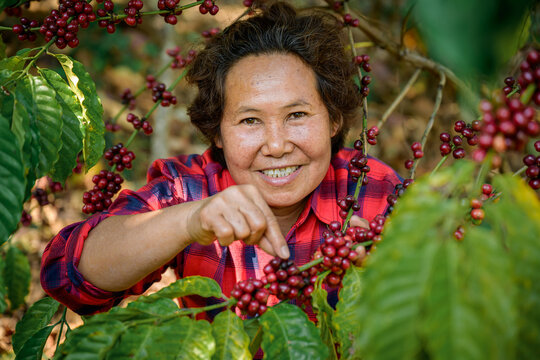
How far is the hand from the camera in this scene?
3.26 feet

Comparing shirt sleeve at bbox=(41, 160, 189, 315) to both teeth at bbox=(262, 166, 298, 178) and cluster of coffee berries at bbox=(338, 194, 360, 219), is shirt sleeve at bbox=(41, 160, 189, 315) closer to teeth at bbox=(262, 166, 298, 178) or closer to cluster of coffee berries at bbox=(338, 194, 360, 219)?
teeth at bbox=(262, 166, 298, 178)

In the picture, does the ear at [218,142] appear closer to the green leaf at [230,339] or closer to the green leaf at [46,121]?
the green leaf at [46,121]

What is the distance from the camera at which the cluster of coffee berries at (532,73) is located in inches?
25.3

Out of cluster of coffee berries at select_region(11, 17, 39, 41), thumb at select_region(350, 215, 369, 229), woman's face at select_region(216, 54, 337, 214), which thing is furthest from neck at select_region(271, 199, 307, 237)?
cluster of coffee berries at select_region(11, 17, 39, 41)

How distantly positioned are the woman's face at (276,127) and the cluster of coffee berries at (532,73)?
86 cm

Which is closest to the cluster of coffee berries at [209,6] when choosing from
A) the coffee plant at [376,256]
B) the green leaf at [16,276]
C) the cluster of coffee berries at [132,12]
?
the coffee plant at [376,256]

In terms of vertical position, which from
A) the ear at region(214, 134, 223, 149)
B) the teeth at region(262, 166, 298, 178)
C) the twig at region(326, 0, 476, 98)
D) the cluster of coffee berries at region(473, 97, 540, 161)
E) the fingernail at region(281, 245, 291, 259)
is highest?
the twig at region(326, 0, 476, 98)

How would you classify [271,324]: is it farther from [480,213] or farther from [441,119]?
[441,119]

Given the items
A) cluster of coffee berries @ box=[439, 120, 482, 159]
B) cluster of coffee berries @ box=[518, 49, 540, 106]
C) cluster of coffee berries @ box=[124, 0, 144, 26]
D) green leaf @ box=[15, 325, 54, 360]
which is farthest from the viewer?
cluster of coffee berries @ box=[124, 0, 144, 26]

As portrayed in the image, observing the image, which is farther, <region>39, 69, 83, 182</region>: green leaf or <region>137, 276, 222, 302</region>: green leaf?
<region>39, 69, 83, 182</region>: green leaf

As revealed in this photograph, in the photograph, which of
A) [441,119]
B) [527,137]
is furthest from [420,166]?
[527,137]

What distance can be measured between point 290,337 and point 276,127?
2.62 feet

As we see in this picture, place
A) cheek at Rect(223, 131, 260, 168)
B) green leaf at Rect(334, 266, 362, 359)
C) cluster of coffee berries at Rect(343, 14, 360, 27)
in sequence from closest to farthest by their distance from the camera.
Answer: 1. green leaf at Rect(334, 266, 362, 359)
2. cheek at Rect(223, 131, 260, 168)
3. cluster of coffee berries at Rect(343, 14, 360, 27)

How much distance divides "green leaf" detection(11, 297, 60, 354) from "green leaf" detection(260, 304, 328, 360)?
102 centimetres
